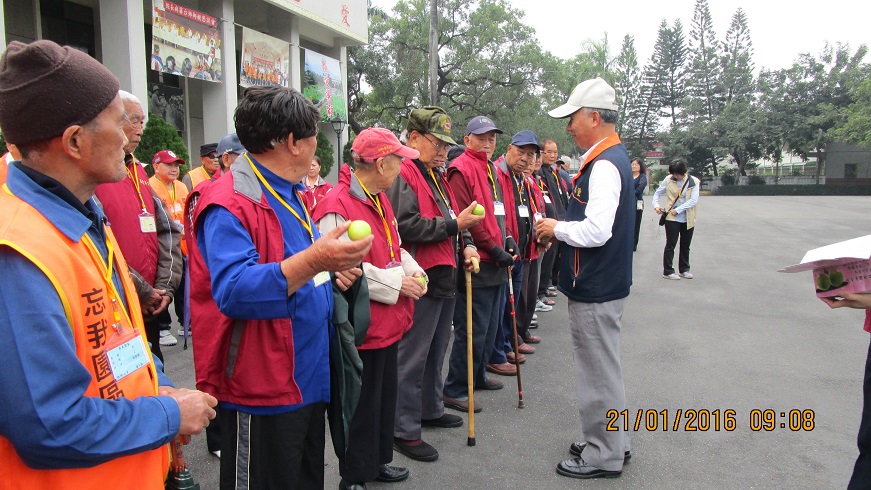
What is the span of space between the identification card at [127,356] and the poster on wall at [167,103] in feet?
56.4

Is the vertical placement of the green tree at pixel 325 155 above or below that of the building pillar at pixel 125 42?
below

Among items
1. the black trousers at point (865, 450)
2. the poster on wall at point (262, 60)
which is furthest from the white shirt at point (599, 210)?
the poster on wall at point (262, 60)

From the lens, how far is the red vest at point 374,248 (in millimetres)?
3043

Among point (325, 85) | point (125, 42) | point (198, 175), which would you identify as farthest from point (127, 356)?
point (325, 85)

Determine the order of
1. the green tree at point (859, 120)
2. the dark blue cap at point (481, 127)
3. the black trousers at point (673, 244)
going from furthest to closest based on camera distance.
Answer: the green tree at point (859, 120) < the black trousers at point (673, 244) < the dark blue cap at point (481, 127)

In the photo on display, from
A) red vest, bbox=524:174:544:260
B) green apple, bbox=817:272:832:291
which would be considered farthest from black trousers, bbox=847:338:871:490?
red vest, bbox=524:174:544:260

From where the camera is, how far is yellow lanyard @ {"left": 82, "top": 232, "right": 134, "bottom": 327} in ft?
4.60

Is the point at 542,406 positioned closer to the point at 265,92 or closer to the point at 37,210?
the point at 265,92

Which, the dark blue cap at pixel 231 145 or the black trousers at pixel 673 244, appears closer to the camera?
the dark blue cap at pixel 231 145

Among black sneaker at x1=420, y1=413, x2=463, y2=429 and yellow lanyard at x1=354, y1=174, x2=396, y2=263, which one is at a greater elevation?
yellow lanyard at x1=354, y1=174, x2=396, y2=263

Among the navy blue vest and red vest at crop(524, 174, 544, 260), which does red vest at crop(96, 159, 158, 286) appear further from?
red vest at crop(524, 174, 544, 260)

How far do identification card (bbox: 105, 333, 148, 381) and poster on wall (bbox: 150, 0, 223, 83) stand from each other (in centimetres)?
1447

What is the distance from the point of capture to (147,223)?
3691 millimetres

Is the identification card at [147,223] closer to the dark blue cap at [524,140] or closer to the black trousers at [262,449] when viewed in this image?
the black trousers at [262,449]
